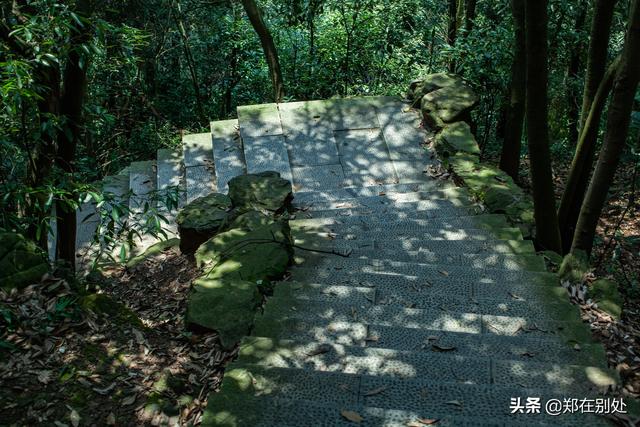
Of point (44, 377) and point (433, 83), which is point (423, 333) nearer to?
point (44, 377)

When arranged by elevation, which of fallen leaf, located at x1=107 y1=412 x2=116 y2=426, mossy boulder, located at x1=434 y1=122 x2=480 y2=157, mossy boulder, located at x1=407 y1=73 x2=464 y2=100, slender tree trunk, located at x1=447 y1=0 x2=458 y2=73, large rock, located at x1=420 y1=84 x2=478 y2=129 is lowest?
fallen leaf, located at x1=107 y1=412 x2=116 y2=426

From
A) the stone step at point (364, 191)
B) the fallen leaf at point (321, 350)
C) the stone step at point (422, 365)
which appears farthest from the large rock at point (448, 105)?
the fallen leaf at point (321, 350)

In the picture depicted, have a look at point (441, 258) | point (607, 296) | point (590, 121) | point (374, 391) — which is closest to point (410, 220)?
point (441, 258)

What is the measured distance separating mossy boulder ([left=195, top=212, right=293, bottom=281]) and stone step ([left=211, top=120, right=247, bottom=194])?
102 inches

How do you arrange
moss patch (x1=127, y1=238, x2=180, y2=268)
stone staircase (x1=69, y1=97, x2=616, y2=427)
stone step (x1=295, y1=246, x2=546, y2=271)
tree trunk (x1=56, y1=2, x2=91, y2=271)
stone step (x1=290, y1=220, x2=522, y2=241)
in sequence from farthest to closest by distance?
moss patch (x1=127, y1=238, x2=180, y2=268) < stone step (x1=290, y1=220, x2=522, y2=241) < stone step (x1=295, y1=246, x2=546, y2=271) < tree trunk (x1=56, y1=2, x2=91, y2=271) < stone staircase (x1=69, y1=97, x2=616, y2=427)

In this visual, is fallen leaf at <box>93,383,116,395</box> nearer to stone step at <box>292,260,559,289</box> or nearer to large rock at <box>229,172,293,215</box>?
stone step at <box>292,260,559,289</box>

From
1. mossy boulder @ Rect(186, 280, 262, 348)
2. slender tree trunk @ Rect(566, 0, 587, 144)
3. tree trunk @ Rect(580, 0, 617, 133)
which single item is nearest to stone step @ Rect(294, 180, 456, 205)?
tree trunk @ Rect(580, 0, 617, 133)

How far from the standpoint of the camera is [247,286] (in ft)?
14.6

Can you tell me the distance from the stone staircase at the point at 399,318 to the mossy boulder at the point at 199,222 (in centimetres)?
78

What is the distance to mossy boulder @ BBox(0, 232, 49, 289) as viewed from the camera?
162 inches

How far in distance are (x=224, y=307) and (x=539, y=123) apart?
281 cm

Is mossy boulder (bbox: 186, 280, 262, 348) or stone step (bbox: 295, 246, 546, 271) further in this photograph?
stone step (bbox: 295, 246, 546, 271)

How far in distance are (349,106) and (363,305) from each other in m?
5.28

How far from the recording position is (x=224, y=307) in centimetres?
423
